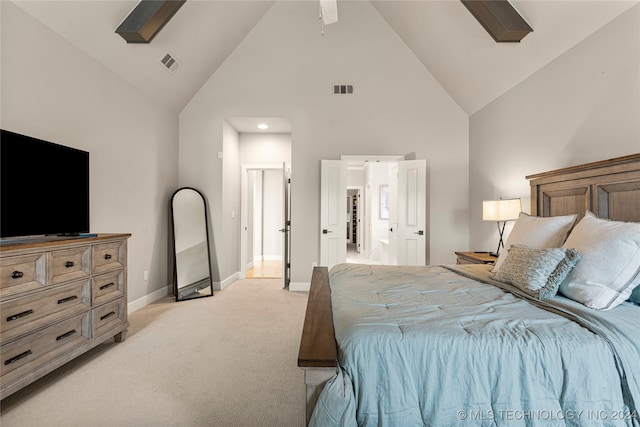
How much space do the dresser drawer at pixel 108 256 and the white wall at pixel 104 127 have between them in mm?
647

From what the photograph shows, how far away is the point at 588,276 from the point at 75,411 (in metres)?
3.04

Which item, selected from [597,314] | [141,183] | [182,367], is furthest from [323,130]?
[597,314]

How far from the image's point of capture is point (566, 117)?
2.70m

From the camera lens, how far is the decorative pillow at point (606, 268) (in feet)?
4.71

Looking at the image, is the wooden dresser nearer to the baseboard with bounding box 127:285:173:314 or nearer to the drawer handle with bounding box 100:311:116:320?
the drawer handle with bounding box 100:311:116:320

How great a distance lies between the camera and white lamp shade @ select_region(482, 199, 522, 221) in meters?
3.07

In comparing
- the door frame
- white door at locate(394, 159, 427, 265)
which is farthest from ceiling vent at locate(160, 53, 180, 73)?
white door at locate(394, 159, 427, 265)

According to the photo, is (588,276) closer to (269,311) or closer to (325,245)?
(269,311)

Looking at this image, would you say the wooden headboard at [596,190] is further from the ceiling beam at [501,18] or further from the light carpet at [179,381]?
the light carpet at [179,381]

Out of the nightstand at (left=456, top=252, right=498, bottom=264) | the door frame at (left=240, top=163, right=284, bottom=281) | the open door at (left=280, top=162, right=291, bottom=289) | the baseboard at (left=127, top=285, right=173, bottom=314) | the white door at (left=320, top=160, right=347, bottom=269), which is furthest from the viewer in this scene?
the door frame at (left=240, top=163, right=284, bottom=281)

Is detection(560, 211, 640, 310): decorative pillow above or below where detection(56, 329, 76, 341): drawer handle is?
above

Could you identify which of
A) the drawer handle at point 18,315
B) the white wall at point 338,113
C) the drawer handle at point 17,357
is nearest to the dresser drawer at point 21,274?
the drawer handle at point 18,315

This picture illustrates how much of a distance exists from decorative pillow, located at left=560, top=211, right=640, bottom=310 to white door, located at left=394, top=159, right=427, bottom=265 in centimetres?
268

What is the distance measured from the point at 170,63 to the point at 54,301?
305cm
